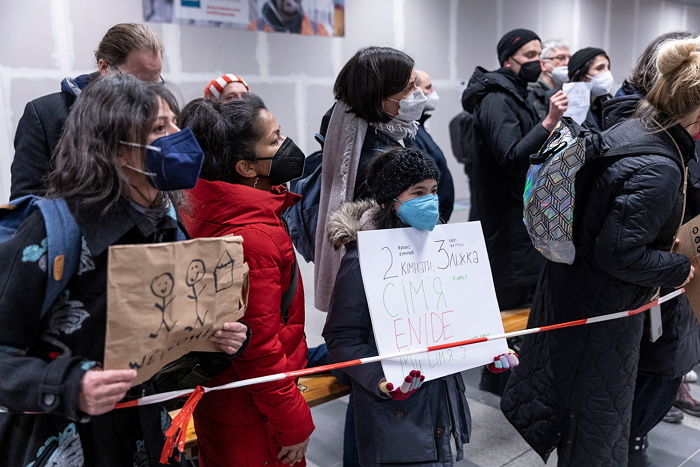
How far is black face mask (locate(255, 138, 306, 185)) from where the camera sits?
5.84 ft

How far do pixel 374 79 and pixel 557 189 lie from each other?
77 centimetres

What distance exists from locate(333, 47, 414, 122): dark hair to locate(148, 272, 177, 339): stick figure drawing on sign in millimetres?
1300

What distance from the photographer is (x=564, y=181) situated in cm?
201

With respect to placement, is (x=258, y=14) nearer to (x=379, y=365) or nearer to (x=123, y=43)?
(x=123, y=43)

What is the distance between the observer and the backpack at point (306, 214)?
2514 mm

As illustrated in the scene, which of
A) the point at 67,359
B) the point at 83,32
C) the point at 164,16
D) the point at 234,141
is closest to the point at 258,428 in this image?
the point at 67,359

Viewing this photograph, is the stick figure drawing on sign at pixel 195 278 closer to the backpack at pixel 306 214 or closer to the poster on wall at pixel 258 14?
the backpack at pixel 306 214

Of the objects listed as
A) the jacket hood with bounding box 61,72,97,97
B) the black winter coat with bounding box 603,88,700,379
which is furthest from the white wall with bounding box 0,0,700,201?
the black winter coat with bounding box 603,88,700,379

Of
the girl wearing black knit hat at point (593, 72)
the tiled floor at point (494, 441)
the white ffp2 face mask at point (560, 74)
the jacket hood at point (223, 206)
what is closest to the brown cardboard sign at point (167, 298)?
the jacket hood at point (223, 206)

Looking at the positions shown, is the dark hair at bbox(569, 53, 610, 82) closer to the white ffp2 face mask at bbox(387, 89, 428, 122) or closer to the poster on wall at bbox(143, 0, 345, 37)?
the white ffp2 face mask at bbox(387, 89, 428, 122)

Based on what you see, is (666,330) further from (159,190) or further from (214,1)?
(214,1)

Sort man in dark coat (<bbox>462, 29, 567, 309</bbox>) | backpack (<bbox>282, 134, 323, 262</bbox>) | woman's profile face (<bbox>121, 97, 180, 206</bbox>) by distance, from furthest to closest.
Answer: man in dark coat (<bbox>462, 29, 567, 309</bbox>) < backpack (<bbox>282, 134, 323, 262</bbox>) < woman's profile face (<bbox>121, 97, 180, 206</bbox>)

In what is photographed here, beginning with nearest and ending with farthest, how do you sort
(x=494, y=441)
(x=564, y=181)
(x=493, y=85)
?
1. (x=564, y=181)
2. (x=494, y=441)
3. (x=493, y=85)

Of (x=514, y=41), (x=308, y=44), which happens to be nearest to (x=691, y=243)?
(x=514, y=41)
